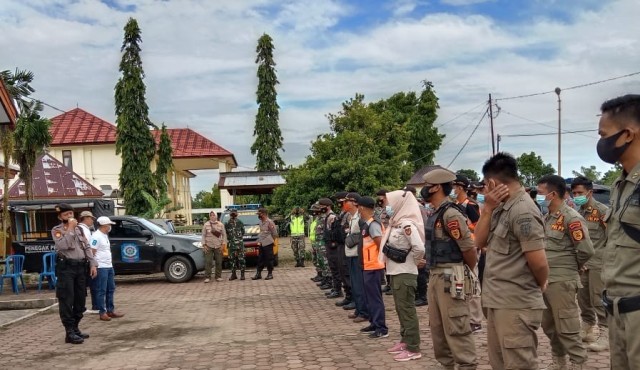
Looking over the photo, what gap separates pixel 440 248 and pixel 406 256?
1012 millimetres

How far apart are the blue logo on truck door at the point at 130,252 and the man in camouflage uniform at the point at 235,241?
2260 millimetres

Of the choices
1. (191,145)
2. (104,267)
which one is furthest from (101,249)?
(191,145)

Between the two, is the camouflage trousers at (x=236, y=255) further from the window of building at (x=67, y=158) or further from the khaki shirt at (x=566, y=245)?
the window of building at (x=67, y=158)

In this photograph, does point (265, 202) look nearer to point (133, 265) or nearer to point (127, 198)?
point (127, 198)

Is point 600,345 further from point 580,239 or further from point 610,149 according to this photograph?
point 610,149

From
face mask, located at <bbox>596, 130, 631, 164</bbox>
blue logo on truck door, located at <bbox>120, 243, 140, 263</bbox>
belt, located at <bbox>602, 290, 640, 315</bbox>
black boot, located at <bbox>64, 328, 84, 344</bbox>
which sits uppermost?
face mask, located at <bbox>596, 130, 631, 164</bbox>

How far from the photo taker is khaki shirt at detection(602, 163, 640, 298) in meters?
2.70

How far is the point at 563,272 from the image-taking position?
5.24 meters

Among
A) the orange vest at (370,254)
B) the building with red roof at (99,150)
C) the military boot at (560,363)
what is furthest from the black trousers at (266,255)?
the building with red roof at (99,150)

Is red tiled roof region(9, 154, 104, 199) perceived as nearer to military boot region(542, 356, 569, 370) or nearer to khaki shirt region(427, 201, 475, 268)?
khaki shirt region(427, 201, 475, 268)

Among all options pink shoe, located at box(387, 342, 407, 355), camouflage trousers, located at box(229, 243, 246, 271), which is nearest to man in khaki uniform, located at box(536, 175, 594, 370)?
pink shoe, located at box(387, 342, 407, 355)

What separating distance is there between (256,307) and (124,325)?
2.24 meters

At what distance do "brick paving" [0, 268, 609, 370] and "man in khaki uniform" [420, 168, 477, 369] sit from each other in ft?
3.50

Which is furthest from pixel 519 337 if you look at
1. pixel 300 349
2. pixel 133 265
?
pixel 133 265
